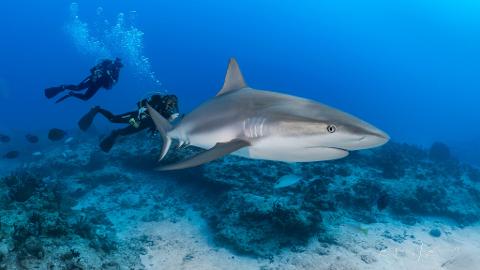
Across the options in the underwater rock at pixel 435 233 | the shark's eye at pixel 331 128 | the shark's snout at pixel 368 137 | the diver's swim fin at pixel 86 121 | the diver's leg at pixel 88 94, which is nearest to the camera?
the shark's snout at pixel 368 137

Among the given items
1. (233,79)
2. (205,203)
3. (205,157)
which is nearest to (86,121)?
(205,203)

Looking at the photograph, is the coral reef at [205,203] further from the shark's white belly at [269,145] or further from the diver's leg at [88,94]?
the shark's white belly at [269,145]

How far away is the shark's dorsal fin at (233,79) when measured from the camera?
17.5 ft

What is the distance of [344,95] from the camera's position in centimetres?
18688

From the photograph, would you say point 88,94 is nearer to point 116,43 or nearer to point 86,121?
point 86,121

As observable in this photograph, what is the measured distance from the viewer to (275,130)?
359 centimetres

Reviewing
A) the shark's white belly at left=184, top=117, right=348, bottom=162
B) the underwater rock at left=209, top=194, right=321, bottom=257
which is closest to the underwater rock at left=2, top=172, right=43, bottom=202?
the underwater rock at left=209, top=194, right=321, bottom=257

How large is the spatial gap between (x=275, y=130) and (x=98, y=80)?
988cm

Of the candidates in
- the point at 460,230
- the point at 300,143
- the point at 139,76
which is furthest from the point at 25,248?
the point at 139,76

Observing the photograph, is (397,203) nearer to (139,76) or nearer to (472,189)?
(472,189)

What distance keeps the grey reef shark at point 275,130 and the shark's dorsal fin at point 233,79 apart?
448 millimetres

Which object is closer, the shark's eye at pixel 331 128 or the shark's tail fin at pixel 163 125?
the shark's eye at pixel 331 128

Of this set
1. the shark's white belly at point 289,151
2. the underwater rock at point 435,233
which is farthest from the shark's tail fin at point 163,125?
the underwater rock at point 435,233

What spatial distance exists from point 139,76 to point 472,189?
177899mm
